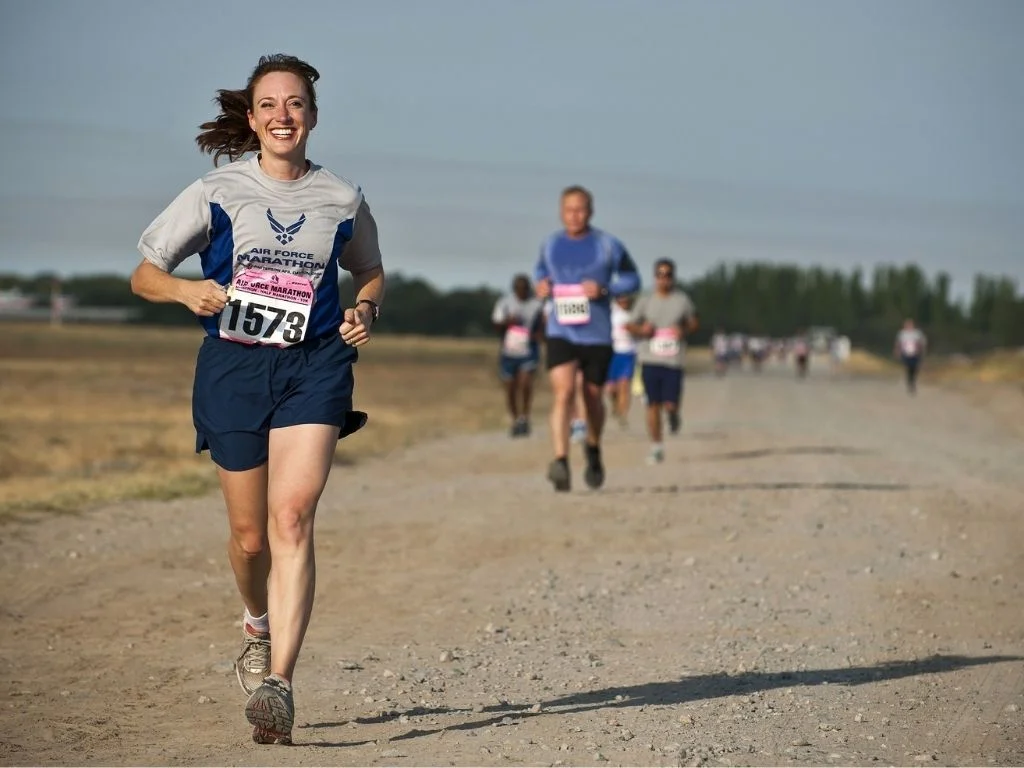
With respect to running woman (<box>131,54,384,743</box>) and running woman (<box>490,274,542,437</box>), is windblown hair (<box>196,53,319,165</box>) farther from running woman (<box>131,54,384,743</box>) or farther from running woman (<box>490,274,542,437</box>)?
running woman (<box>490,274,542,437</box>)

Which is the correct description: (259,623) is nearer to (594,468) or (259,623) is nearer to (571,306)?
(571,306)

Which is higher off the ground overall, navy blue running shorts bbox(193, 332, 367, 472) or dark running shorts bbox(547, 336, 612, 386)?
navy blue running shorts bbox(193, 332, 367, 472)

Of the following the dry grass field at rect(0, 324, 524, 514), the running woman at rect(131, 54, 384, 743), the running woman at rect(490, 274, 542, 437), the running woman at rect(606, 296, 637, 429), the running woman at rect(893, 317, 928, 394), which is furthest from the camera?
the running woman at rect(893, 317, 928, 394)

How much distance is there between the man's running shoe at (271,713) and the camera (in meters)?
5.72

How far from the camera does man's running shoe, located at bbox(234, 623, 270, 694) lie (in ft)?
21.0

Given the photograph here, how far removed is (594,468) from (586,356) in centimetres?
94

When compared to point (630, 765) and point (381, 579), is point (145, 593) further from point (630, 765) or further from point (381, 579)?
point (630, 765)

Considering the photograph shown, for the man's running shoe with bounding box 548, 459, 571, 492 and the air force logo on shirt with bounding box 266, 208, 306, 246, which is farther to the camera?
the man's running shoe with bounding box 548, 459, 571, 492

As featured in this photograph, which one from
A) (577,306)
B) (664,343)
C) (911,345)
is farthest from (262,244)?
(911,345)

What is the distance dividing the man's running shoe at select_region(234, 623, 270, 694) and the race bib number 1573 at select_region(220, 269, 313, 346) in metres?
1.17

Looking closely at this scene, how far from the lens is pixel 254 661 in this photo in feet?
21.1

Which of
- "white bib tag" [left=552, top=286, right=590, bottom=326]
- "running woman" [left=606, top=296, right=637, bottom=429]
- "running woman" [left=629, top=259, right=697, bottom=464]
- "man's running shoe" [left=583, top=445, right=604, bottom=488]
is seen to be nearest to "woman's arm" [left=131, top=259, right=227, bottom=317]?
"white bib tag" [left=552, top=286, right=590, bottom=326]

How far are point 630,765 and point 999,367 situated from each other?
211 ft

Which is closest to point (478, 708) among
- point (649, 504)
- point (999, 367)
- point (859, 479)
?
point (649, 504)
